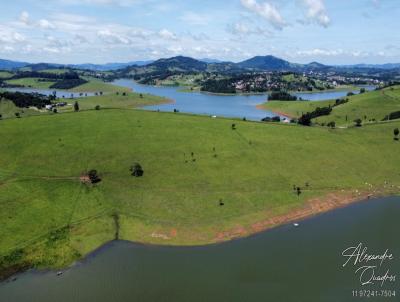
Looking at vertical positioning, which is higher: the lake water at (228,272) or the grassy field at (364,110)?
the grassy field at (364,110)

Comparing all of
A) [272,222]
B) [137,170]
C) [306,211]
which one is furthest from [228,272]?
[137,170]

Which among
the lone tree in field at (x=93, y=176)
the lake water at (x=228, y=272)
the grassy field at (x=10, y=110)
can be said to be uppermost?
the grassy field at (x=10, y=110)

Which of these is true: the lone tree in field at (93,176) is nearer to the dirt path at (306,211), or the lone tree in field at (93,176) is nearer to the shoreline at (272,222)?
the shoreline at (272,222)

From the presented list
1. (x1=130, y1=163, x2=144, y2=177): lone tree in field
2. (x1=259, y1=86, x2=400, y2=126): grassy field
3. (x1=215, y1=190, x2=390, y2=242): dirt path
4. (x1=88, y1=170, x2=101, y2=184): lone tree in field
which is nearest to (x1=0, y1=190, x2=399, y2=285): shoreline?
(x1=215, y1=190, x2=390, y2=242): dirt path

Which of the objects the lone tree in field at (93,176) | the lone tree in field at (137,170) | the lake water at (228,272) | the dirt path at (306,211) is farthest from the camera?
the lone tree in field at (137,170)

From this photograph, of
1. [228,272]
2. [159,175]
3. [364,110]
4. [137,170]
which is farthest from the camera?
[364,110]

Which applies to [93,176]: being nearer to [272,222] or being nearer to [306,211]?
[272,222]

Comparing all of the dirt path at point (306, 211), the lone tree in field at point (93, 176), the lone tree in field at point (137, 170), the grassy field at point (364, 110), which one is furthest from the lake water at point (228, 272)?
the grassy field at point (364, 110)
